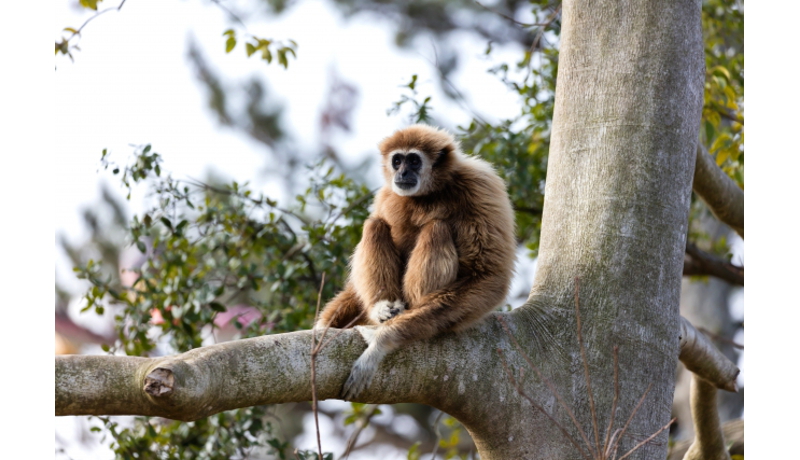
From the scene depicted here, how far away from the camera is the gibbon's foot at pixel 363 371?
104 inches

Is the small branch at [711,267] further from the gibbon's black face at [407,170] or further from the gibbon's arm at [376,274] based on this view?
the gibbon's arm at [376,274]

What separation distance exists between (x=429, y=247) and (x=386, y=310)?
0.34 meters

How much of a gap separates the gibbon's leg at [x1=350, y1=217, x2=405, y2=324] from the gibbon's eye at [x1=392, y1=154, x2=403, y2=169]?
0.43 meters

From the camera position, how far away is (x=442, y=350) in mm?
2824

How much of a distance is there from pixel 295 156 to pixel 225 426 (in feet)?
22.0

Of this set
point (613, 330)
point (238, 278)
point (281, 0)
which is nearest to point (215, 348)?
point (613, 330)

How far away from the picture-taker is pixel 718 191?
4285mm

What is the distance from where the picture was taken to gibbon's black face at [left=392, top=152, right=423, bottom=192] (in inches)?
145

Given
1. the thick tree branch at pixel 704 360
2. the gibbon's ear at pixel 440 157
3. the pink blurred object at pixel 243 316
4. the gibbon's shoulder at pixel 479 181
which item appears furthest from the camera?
the pink blurred object at pixel 243 316

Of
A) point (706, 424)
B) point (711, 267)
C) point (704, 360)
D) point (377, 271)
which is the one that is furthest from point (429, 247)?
point (711, 267)

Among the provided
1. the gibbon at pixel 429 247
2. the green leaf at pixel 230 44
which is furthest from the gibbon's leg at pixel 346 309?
the green leaf at pixel 230 44

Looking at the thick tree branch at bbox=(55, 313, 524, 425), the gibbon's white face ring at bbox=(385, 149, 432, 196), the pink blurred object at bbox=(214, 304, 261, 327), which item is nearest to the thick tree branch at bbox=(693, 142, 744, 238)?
the gibbon's white face ring at bbox=(385, 149, 432, 196)

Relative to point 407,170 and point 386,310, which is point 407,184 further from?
point 386,310

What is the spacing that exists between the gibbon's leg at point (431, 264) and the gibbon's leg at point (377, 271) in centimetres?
9
